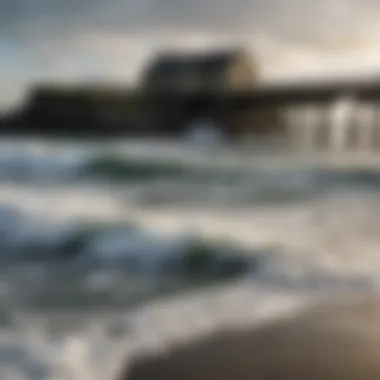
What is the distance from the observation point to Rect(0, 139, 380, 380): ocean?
0.79m

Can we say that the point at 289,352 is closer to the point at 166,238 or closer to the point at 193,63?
the point at 166,238

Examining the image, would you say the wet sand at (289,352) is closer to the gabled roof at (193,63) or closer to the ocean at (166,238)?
the ocean at (166,238)

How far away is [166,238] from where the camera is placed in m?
0.93

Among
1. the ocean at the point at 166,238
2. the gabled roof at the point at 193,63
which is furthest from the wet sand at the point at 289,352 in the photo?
the gabled roof at the point at 193,63

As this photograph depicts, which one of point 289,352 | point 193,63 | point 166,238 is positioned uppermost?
point 193,63

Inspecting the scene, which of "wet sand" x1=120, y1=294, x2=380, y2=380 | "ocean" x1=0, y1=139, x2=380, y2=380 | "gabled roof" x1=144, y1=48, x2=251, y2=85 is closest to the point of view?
"wet sand" x1=120, y1=294, x2=380, y2=380

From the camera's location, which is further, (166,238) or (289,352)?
(166,238)

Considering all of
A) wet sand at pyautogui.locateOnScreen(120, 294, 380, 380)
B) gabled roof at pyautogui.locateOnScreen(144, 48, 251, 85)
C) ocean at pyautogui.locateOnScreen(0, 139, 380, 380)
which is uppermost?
gabled roof at pyautogui.locateOnScreen(144, 48, 251, 85)

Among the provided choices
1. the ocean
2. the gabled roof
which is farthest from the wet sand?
the gabled roof

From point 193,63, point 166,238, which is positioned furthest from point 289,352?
point 193,63

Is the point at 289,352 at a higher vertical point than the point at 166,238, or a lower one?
lower

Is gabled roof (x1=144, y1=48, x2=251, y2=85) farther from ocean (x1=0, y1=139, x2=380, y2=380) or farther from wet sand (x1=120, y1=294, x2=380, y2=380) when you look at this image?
wet sand (x1=120, y1=294, x2=380, y2=380)

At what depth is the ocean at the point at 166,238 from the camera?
31.3 inches

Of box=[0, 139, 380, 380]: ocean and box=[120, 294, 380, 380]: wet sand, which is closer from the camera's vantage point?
box=[120, 294, 380, 380]: wet sand
